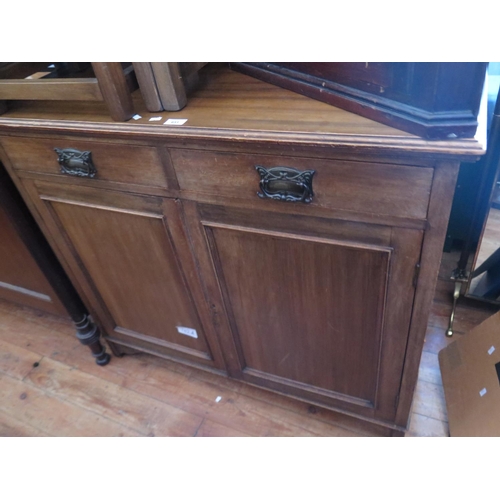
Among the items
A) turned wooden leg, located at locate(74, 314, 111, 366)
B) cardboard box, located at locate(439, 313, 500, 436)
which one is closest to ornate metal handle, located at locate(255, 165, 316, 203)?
cardboard box, located at locate(439, 313, 500, 436)

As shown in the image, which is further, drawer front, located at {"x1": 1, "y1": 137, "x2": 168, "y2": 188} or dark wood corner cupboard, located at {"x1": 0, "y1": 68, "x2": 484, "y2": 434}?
drawer front, located at {"x1": 1, "y1": 137, "x2": 168, "y2": 188}

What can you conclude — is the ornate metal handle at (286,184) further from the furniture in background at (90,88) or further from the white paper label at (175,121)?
the furniture in background at (90,88)

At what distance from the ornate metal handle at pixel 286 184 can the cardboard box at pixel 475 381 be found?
2.17 feet

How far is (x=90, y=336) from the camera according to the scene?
1.32 m

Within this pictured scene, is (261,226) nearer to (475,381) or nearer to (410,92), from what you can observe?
(410,92)

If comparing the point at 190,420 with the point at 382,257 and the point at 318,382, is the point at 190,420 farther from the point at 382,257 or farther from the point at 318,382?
the point at 382,257

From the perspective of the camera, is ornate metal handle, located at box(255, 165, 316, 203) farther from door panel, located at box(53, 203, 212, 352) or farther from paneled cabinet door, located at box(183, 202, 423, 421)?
door panel, located at box(53, 203, 212, 352)

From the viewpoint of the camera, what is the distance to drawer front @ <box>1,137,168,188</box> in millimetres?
768

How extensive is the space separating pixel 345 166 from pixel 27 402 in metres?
1.25

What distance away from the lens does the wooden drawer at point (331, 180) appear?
1.98ft

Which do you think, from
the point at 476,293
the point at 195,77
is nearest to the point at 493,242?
the point at 476,293

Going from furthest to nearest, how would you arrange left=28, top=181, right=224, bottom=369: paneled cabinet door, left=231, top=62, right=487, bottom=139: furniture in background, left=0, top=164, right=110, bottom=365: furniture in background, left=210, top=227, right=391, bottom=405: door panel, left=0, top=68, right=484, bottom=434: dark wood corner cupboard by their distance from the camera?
left=0, top=164, right=110, bottom=365: furniture in background
left=28, top=181, right=224, bottom=369: paneled cabinet door
left=210, top=227, right=391, bottom=405: door panel
left=0, top=68, right=484, bottom=434: dark wood corner cupboard
left=231, top=62, right=487, bottom=139: furniture in background

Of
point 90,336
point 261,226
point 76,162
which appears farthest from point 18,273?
point 261,226

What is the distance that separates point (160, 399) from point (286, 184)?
89cm
